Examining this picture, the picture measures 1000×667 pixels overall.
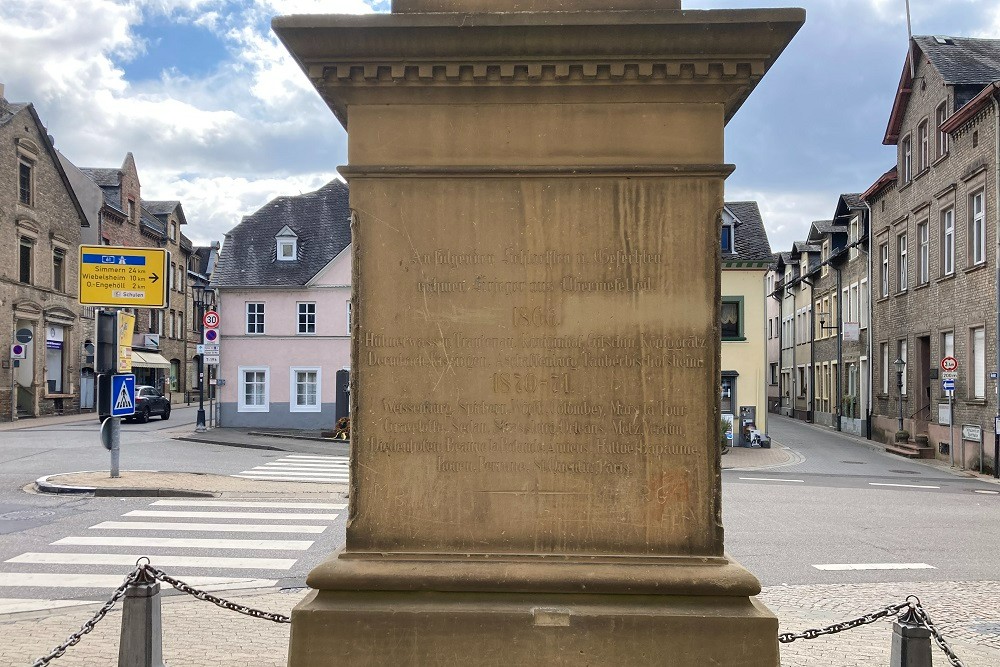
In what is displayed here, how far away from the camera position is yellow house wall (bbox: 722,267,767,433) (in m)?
29.3

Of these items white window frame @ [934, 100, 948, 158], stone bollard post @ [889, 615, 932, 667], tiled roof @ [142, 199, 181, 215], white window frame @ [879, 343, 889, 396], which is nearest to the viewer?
stone bollard post @ [889, 615, 932, 667]

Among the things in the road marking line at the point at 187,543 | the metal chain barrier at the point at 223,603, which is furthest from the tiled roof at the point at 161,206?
the metal chain barrier at the point at 223,603

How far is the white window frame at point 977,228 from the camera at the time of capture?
76.7 ft

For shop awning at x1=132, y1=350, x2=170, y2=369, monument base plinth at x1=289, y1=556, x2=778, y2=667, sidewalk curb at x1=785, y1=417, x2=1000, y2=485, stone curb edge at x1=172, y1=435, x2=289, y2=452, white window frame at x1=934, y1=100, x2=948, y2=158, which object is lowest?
sidewalk curb at x1=785, y1=417, x2=1000, y2=485

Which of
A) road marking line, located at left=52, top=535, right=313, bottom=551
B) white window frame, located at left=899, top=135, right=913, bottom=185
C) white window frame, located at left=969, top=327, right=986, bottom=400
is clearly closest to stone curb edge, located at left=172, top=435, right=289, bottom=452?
road marking line, located at left=52, top=535, right=313, bottom=551

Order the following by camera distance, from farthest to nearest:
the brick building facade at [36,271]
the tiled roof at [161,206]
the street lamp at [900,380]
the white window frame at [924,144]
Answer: the tiled roof at [161,206], the brick building facade at [36,271], the street lamp at [900,380], the white window frame at [924,144]

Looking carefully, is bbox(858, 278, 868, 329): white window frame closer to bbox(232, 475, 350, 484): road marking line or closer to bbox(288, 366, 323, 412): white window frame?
bbox(288, 366, 323, 412): white window frame

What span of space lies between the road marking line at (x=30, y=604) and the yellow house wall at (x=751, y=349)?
2441cm

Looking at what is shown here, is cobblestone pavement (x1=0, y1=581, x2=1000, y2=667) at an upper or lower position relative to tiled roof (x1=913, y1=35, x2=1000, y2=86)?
lower

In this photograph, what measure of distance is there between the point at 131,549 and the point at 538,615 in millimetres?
7599

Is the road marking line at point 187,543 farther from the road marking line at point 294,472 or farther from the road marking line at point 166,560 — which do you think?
the road marking line at point 294,472

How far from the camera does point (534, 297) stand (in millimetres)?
4238

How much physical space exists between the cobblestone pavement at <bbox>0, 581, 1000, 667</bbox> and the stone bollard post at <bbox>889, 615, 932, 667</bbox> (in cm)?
187

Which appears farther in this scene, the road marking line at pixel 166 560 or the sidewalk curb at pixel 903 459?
the sidewalk curb at pixel 903 459
